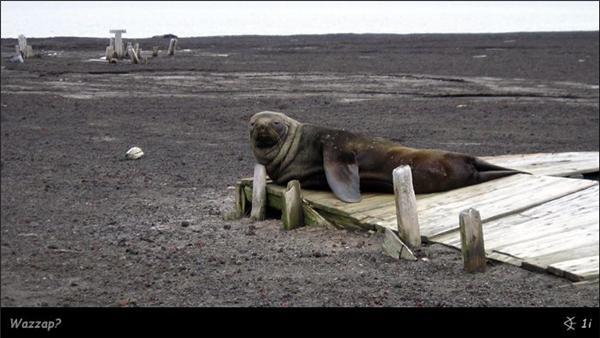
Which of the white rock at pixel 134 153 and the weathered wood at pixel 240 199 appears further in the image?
the white rock at pixel 134 153

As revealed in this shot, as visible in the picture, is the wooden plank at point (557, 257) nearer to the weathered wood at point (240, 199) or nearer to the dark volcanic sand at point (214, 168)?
the dark volcanic sand at point (214, 168)

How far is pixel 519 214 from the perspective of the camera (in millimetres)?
6645

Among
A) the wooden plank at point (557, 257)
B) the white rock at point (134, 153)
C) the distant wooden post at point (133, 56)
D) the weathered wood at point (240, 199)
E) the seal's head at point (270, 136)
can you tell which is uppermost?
the seal's head at point (270, 136)

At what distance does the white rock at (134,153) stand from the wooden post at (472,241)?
6.48 m

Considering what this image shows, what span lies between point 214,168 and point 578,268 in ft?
21.1

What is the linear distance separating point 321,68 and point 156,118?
16.5 metres

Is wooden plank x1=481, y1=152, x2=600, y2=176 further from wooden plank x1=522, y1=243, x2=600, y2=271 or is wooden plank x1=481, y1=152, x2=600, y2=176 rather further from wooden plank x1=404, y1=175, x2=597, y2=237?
wooden plank x1=522, y1=243, x2=600, y2=271

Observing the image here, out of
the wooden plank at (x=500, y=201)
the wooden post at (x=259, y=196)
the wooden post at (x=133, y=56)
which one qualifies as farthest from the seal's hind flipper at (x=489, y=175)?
the wooden post at (x=133, y=56)

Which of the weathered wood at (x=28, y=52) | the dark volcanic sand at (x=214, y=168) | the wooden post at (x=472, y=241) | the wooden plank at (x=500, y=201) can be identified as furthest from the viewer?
the weathered wood at (x=28, y=52)

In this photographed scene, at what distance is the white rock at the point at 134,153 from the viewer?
11.6m

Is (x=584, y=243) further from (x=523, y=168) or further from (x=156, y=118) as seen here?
(x=156, y=118)
